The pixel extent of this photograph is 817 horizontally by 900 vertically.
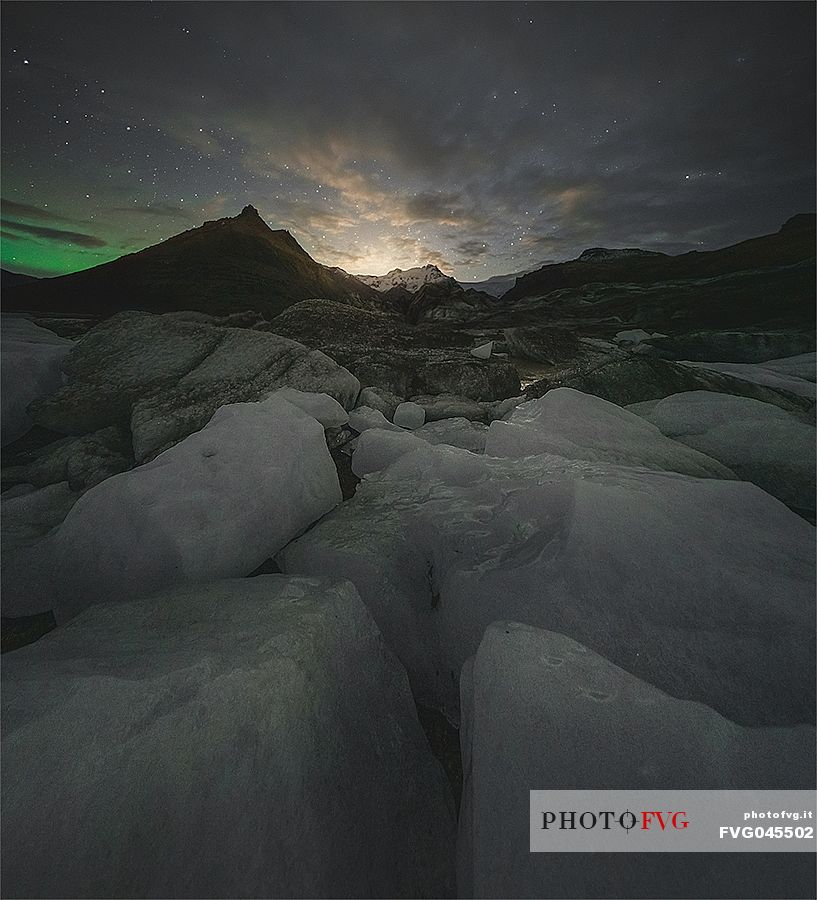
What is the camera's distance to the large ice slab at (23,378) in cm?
521

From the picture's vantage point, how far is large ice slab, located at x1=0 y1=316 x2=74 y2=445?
5.21m

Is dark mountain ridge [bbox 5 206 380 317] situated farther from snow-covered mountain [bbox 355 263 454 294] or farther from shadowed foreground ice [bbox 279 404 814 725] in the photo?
snow-covered mountain [bbox 355 263 454 294]

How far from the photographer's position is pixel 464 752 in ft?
5.56

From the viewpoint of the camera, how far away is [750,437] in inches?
169

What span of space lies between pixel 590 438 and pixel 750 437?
1843mm

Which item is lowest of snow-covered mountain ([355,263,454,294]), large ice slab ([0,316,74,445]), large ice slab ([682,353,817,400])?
large ice slab ([682,353,817,400])

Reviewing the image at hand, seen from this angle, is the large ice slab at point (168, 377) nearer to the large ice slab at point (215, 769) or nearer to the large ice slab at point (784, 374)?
the large ice slab at point (215, 769)

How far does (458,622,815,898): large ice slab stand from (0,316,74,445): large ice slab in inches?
272

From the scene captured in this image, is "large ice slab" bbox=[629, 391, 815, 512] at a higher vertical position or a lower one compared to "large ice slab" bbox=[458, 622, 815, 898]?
higher

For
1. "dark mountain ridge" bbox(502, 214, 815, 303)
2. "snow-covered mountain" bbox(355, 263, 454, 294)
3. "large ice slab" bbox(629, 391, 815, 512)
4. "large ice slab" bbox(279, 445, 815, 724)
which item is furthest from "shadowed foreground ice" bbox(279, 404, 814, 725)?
"snow-covered mountain" bbox(355, 263, 454, 294)

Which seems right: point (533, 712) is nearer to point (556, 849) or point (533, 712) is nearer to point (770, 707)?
point (556, 849)

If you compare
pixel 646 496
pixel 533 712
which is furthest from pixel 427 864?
pixel 646 496

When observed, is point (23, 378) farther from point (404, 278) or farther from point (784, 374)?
point (404, 278)

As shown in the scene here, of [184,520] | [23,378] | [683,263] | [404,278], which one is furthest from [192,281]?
[404,278]
